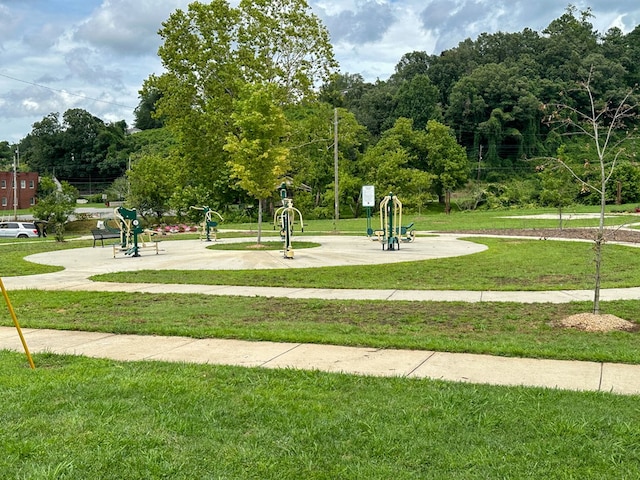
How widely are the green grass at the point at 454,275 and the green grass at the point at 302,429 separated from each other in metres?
6.43

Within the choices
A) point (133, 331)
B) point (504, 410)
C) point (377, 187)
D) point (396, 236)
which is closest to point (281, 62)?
point (377, 187)

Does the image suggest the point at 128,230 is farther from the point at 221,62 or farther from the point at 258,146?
the point at 221,62

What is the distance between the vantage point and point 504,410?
171 inches

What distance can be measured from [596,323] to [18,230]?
41.8m

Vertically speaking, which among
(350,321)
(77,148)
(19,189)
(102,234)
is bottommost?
(350,321)

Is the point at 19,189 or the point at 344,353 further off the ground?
the point at 19,189

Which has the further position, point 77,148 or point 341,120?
point 77,148

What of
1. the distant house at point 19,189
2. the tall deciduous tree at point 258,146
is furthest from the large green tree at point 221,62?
the distant house at point 19,189

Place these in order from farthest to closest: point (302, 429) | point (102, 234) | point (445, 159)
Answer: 1. point (445, 159)
2. point (102, 234)
3. point (302, 429)

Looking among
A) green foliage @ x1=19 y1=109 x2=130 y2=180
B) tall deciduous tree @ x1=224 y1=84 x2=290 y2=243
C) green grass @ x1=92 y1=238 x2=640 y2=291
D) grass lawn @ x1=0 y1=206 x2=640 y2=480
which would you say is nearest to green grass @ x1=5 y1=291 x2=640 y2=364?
grass lawn @ x1=0 y1=206 x2=640 y2=480

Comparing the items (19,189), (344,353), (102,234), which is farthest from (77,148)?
(344,353)

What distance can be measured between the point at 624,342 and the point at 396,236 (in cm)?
1303

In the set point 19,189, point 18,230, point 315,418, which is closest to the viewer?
point 315,418

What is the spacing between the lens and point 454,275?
12711mm
